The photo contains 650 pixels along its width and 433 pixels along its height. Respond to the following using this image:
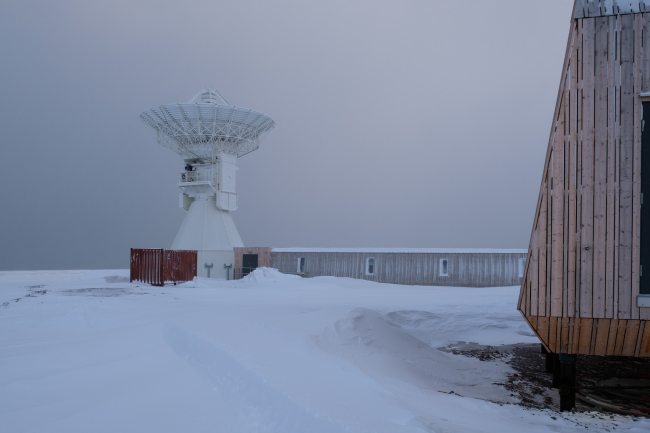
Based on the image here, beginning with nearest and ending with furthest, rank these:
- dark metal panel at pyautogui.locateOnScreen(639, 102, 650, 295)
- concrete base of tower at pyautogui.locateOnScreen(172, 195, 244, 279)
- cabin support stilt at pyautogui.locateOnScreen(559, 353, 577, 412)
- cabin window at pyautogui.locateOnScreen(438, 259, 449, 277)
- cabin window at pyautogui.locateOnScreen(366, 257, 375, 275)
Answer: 1. dark metal panel at pyautogui.locateOnScreen(639, 102, 650, 295)
2. cabin support stilt at pyautogui.locateOnScreen(559, 353, 577, 412)
3. cabin window at pyautogui.locateOnScreen(438, 259, 449, 277)
4. cabin window at pyautogui.locateOnScreen(366, 257, 375, 275)
5. concrete base of tower at pyautogui.locateOnScreen(172, 195, 244, 279)

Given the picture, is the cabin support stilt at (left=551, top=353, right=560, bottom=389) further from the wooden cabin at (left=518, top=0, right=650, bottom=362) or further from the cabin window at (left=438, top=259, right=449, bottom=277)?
the cabin window at (left=438, top=259, right=449, bottom=277)

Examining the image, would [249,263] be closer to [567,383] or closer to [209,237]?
[209,237]

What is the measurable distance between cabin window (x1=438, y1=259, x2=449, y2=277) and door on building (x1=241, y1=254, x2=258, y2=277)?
498 inches

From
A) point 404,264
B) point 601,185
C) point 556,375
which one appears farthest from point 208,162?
point 601,185

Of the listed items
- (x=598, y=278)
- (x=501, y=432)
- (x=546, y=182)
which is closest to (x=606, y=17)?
(x=546, y=182)

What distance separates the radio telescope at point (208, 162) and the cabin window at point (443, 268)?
1464cm

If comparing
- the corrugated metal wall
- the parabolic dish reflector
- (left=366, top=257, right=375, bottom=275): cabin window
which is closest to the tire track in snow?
the corrugated metal wall

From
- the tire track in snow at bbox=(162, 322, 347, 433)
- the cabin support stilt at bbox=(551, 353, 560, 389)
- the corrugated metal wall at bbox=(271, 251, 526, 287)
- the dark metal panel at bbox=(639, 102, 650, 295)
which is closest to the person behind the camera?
the tire track in snow at bbox=(162, 322, 347, 433)

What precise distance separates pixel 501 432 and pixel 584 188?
3.99 meters

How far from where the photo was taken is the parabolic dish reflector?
104 feet

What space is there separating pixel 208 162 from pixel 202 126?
108 inches

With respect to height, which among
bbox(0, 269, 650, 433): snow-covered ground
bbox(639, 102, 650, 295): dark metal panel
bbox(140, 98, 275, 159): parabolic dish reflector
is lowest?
bbox(0, 269, 650, 433): snow-covered ground

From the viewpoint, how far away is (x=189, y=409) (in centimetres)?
507

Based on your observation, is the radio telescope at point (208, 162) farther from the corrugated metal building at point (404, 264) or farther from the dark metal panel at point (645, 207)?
the dark metal panel at point (645, 207)
